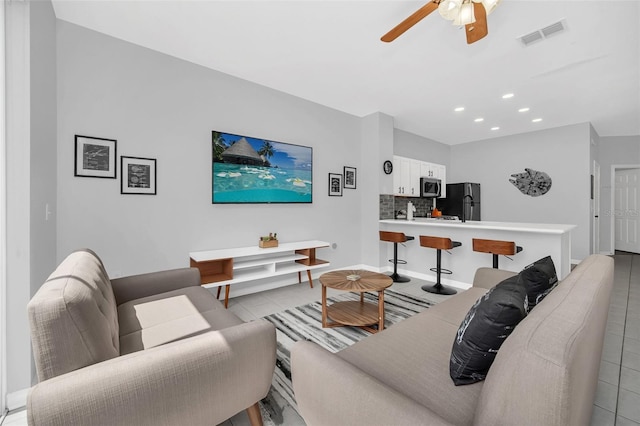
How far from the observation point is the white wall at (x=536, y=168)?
5.29 m

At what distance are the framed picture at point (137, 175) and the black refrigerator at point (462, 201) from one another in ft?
18.9

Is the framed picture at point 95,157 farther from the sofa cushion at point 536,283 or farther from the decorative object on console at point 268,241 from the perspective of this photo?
the sofa cushion at point 536,283

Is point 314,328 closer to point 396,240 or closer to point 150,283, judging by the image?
point 150,283

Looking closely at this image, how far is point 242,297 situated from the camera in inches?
139

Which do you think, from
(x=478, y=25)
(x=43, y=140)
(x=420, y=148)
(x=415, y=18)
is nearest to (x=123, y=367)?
(x=43, y=140)

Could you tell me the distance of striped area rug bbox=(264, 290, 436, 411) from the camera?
1.94 metres

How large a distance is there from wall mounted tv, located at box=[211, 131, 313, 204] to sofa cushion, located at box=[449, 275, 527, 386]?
2992 millimetres

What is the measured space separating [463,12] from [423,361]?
7.81ft

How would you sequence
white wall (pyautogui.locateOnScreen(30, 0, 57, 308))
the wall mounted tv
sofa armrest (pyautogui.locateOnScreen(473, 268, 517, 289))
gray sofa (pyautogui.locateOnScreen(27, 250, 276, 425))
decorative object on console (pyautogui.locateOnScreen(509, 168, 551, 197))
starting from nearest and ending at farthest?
gray sofa (pyautogui.locateOnScreen(27, 250, 276, 425)) → white wall (pyautogui.locateOnScreen(30, 0, 57, 308)) → sofa armrest (pyautogui.locateOnScreen(473, 268, 517, 289)) → the wall mounted tv → decorative object on console (pyautogui.locateOnScreen(509, 168, 551, 197))

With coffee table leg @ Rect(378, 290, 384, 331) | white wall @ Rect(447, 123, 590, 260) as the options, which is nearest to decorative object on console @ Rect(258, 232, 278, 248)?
coffee table leg @ Rect(378, 290, 384, 331)

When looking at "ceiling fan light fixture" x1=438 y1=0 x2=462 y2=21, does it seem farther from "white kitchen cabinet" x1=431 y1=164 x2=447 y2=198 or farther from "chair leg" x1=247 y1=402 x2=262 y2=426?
"white kitchen cabinet" x1=431 y1=164 x2=447 y2=198

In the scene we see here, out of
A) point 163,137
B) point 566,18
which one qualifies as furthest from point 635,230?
point 163,137

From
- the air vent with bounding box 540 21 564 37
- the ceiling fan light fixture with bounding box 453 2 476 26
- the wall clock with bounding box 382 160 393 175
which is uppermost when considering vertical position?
the air vent with bounding box 540 21 564 37

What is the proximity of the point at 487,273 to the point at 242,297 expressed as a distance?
110 inches
